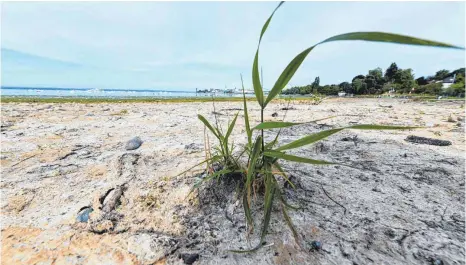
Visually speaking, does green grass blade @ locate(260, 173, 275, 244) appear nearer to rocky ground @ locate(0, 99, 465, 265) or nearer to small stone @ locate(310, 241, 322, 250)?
rocky ground @ locate(0, 99, 465, 265)

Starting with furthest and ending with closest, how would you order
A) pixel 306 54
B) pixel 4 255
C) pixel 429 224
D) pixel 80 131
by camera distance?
pixel 80 131 → pixel 429 224 → pixel 4 255 → pixel 306 54

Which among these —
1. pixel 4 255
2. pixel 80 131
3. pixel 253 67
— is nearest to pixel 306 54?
pixel 253 67

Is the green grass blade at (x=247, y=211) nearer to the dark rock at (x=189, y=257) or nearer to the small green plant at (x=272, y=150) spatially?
the small green plant at (x=272, y=150)

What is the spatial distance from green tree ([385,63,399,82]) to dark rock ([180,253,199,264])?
55.8 m

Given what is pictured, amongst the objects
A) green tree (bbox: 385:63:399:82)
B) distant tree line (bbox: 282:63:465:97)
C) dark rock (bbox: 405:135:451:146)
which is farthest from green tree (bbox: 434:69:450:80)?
dark rock (bbox: 405:135:451:146)

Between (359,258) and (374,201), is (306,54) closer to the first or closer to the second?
(359,258)

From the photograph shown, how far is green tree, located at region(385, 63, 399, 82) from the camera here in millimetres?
46400

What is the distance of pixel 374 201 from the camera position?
115 cm

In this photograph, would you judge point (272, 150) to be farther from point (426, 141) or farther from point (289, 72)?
point (426, 141)

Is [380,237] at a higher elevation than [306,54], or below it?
below

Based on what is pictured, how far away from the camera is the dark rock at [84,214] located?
1064 mm

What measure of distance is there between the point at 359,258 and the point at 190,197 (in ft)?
2.51

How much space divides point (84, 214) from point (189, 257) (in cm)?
61

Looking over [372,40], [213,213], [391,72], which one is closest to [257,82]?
[372,40]
